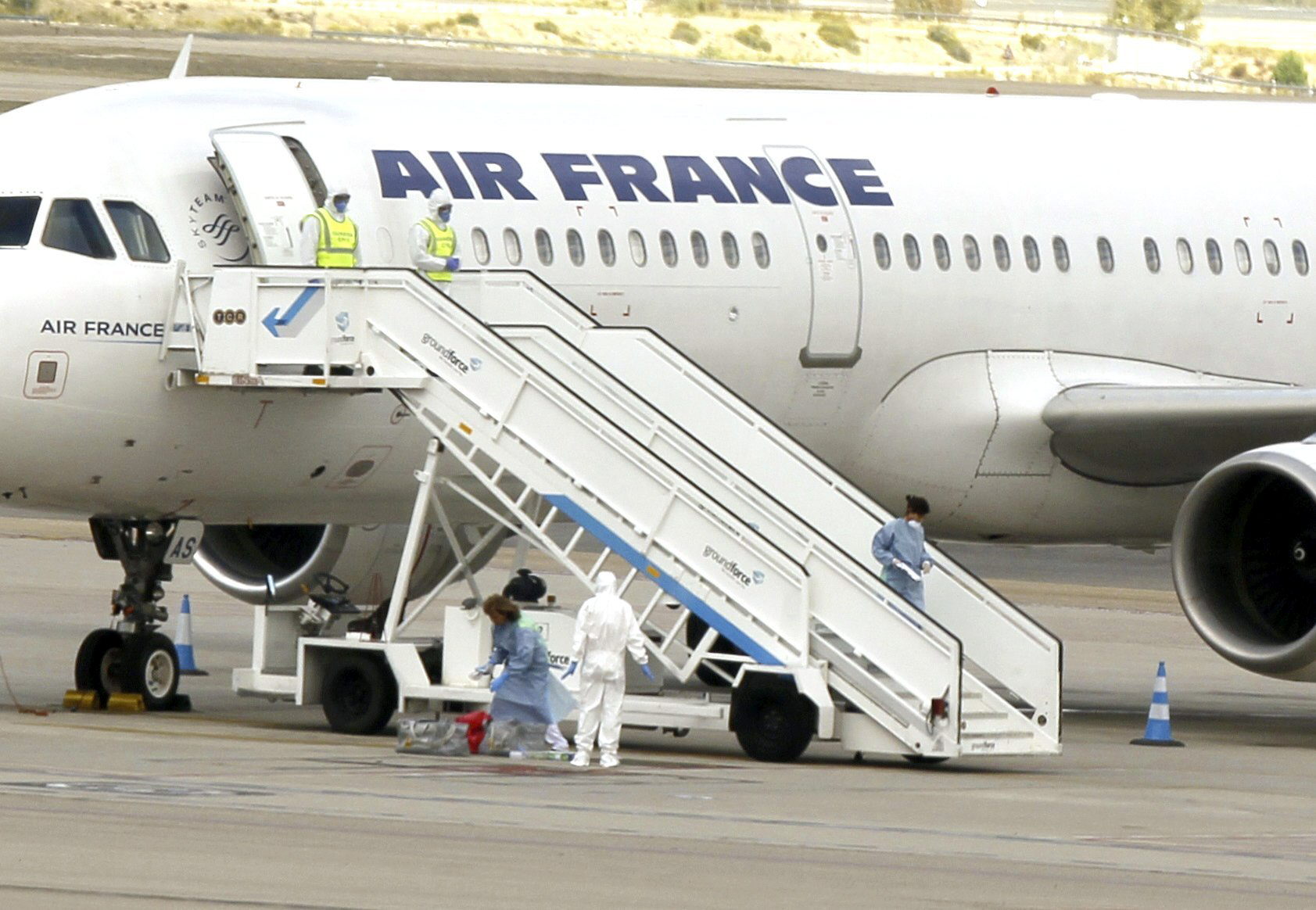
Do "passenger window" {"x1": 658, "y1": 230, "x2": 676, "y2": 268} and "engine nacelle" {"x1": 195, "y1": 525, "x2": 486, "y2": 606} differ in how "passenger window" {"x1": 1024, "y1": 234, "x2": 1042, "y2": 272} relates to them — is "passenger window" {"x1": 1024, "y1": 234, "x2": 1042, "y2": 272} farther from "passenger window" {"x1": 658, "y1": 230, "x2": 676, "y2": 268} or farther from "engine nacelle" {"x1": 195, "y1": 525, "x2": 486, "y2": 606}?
"engine nacelle" {"x1": 195, "y1": 525, "x2": 486, "y2": 606}

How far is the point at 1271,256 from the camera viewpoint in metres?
26.9

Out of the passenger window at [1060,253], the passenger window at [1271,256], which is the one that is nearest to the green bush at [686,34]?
the passenger window at [1271,256]

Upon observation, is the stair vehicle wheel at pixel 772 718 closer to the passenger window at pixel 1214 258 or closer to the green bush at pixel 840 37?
the passenger window at pixel 1214 258

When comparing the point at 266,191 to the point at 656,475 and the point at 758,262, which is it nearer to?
the point at 656,475

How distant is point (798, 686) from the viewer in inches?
773

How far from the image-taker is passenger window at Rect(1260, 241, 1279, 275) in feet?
88.2

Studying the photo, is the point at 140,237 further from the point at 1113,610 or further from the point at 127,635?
the point at 1113,610

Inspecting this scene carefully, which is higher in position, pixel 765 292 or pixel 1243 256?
pixel 1243 256

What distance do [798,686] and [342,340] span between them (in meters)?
4.25

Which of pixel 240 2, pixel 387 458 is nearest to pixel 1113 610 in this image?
pixel 387 458

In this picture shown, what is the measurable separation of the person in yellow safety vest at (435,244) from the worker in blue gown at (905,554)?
12.6 feet

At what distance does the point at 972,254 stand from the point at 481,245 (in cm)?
505

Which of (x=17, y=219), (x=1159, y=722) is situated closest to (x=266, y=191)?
(x=17, y=219)

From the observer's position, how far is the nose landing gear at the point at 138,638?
71.9 feet
